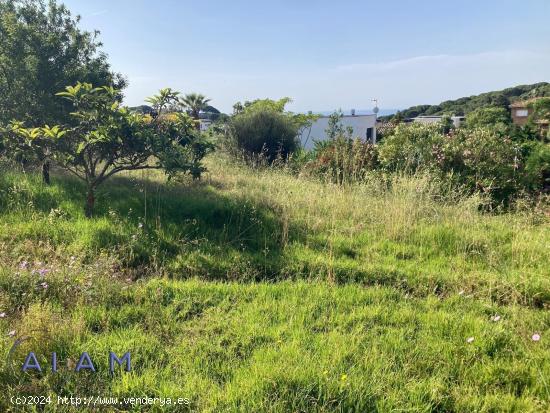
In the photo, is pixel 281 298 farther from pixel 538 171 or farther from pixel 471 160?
pixel 538 171

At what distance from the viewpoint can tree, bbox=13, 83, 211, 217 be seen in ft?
18.6

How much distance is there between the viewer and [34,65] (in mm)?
7141

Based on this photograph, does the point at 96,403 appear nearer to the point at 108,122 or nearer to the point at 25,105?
the point at 108,122

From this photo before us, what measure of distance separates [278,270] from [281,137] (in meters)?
10.0

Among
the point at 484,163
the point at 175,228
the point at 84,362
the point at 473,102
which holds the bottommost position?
the point at 84,362

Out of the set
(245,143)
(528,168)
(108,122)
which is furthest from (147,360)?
(245,143)

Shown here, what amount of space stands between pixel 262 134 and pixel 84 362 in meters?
11.8

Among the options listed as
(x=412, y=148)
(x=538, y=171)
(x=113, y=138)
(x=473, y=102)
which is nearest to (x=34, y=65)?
(x=113, y=138)

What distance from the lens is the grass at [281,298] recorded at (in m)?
2.67

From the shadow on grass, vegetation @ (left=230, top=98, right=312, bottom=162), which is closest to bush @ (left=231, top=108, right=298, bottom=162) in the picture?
vegetation @ (left=230, top=98, right=312, bottom=162)

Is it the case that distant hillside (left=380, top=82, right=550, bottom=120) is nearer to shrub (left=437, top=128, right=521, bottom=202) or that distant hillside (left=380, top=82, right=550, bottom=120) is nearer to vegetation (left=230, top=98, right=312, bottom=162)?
vegetation (left=230, top=98, right=312, bottom=162)

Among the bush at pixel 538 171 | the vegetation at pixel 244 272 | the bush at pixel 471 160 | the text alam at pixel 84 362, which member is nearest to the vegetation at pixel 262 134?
the bush at pixel 471 160

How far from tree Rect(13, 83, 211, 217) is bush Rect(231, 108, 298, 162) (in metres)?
7.28

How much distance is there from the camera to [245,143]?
14.0 meters
